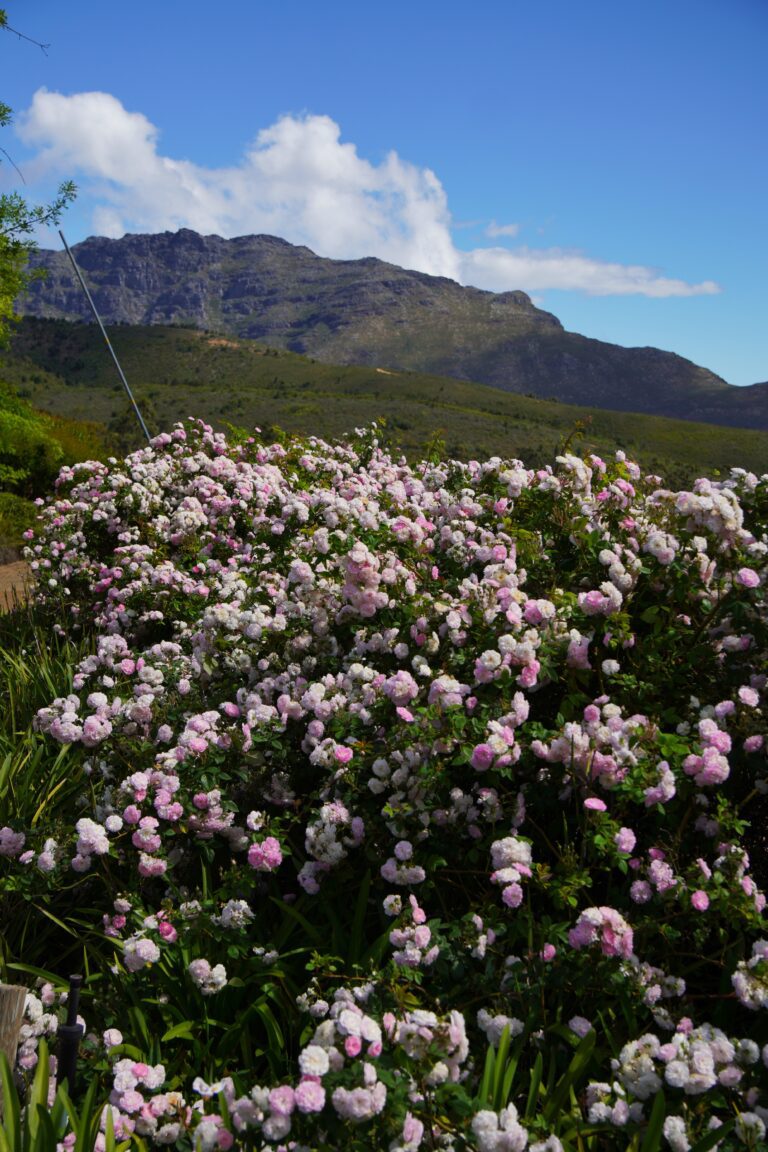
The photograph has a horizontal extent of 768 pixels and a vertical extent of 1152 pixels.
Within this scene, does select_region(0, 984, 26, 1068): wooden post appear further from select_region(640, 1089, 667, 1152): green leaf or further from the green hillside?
the green hillside

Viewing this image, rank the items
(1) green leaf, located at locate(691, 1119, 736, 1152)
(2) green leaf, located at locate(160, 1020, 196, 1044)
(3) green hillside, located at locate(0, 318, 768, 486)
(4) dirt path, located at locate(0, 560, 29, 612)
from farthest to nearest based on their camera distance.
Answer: (3) green hillside, located at locate(0, 318, 768, 486)
(4) dirt path, located at locate(0, 560, 29, 612)
(2) green leaf, located at locate(160, 1020, 196, 1044)
(1) green leaf, located at locate(691, 1119, 736, 1152)

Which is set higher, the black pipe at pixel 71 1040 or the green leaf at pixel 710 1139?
the green leaf at pixel 710 1139

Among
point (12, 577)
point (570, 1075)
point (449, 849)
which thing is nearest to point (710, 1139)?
point (570, 1075)

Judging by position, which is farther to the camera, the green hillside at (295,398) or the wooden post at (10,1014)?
the green hillside at (295,398)

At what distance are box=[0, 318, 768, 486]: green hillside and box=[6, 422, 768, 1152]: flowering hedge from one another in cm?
4977

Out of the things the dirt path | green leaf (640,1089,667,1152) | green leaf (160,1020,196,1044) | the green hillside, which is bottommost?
green leaf (160,1020,196,1044)

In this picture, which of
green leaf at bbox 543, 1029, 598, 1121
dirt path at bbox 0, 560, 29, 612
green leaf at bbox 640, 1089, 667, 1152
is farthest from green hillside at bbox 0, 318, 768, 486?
green leaf at bbox 640, 1089, 667, 1152

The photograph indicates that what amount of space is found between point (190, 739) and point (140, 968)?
2.61 ft

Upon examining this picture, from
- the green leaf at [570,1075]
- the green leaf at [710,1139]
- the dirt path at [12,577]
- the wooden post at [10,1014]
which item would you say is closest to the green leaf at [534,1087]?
the green leaf at [570,1075]

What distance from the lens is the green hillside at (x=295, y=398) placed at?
66.7 meters

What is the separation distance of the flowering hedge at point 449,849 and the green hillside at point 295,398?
163 ft

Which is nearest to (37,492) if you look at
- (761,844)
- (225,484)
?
(225,484)

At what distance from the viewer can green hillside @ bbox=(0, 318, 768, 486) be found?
66688mm

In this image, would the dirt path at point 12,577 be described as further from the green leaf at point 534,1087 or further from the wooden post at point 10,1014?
the green leaf at point 534,1087
